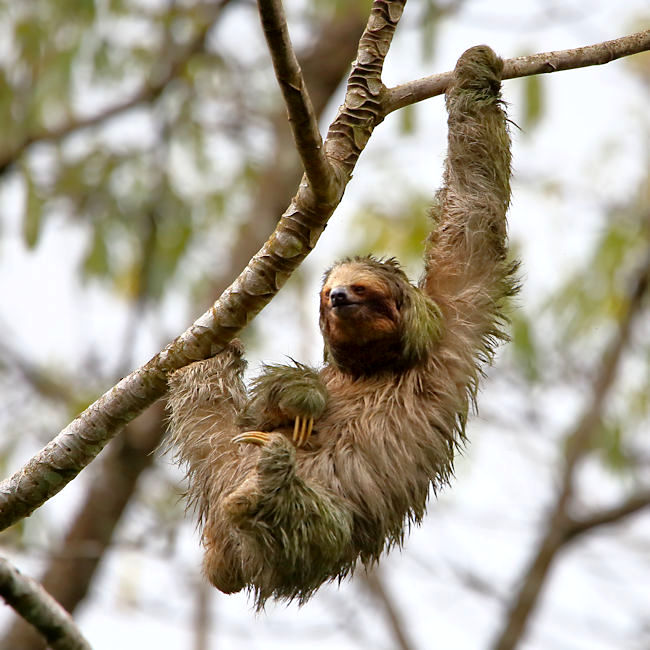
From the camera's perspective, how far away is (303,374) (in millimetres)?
5082

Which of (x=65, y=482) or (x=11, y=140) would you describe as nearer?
(x=65, y=482)

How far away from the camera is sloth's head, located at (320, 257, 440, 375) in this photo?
513 centimetres

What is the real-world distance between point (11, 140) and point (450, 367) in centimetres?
791

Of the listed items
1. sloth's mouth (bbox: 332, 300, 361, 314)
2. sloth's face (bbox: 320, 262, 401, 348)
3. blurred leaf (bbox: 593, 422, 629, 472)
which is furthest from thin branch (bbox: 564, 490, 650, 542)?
sloth's mouth (bbox: 332, 300, 361, 314)

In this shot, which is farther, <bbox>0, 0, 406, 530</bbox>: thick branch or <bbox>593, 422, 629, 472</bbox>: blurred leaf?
<bbox>593, 422, 629, 472</bbox>: blurred leaf

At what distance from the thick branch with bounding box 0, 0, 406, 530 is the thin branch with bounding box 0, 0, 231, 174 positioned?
7.42m

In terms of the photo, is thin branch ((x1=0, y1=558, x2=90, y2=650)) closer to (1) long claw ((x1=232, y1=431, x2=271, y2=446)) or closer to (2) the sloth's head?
(1) long claw ((x1=232, y1=431, x2=271, y2=446))

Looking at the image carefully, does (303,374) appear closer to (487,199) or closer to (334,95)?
(487,199)

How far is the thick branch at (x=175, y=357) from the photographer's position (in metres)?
4.39

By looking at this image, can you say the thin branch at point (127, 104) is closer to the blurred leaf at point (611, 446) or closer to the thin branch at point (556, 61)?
the blurred leaf at point (611, 446)

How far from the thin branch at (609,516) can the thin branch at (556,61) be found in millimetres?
6629

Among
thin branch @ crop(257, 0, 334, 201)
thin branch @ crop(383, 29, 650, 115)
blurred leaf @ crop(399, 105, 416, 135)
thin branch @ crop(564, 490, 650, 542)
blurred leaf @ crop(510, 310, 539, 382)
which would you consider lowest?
thin branch @ crop(257, 0, 334, 201)

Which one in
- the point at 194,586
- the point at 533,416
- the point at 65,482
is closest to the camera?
the point at 65,482

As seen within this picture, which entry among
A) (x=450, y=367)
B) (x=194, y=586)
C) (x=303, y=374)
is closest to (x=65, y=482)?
(x=303, y=374)
